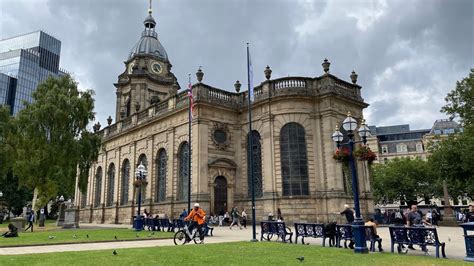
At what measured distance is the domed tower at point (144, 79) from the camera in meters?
47.2

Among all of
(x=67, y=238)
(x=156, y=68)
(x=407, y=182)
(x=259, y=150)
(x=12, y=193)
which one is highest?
(x=156, y=68)

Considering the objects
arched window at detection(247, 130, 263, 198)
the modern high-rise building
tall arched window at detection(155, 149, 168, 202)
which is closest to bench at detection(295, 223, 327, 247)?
arched window at detection(247, 130, 263, 198)

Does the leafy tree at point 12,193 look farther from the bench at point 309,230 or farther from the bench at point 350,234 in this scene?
the bench at point 350,234

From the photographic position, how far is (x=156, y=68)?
49531 millimetres

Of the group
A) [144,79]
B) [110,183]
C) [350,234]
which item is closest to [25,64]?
[144,79]

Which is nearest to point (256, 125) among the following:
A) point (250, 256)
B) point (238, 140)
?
point (238, 140)

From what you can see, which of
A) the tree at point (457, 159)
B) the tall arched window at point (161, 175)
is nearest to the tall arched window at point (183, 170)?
the tall arched window at point (161, 175)

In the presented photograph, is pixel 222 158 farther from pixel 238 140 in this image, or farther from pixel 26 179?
pixel 26 179

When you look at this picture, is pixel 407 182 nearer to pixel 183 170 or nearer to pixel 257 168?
pixel 257 168

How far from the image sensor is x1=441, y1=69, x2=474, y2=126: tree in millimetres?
31922

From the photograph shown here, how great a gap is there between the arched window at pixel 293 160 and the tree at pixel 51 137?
1646 cm

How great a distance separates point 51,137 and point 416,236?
27.4 metres

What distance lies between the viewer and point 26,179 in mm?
29672

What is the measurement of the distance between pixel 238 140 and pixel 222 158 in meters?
2.49
